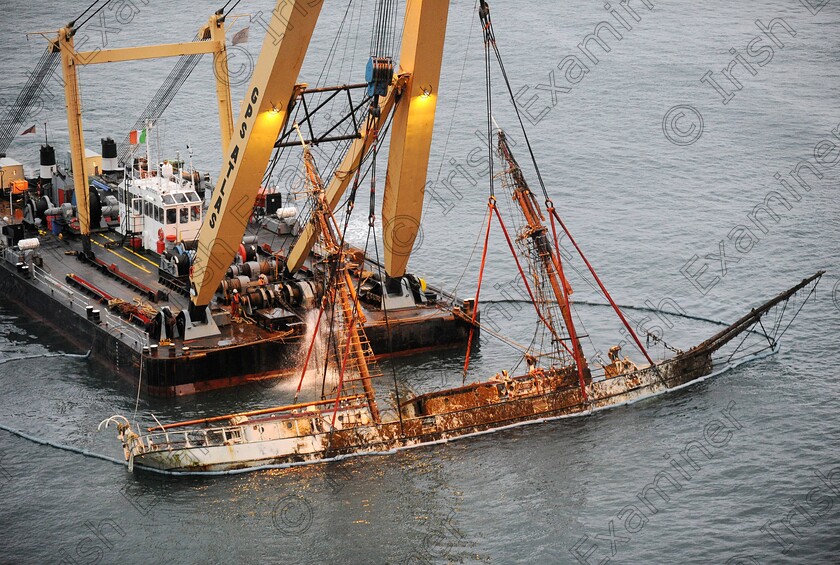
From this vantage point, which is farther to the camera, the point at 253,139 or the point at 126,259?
the point at 126,259

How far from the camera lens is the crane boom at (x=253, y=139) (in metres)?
54.6

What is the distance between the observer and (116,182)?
3273 inches

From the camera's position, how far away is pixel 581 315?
2766 inches

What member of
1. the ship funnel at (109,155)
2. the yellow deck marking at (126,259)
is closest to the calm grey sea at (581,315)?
the yellow deck marking at (126,259)

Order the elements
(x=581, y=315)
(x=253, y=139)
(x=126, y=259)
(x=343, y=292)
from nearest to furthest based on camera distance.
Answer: (x=343, y=292)
(x=253, y=139)
(x=581, y=315)
(x=126, y=259)

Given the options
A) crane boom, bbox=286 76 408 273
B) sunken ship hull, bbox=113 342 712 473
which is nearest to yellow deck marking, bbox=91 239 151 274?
crane boom, bbox=286 76 408 273

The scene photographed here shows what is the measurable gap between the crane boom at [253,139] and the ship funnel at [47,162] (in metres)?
23.6

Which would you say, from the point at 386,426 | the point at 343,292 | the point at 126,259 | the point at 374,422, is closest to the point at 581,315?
the point at 343,292

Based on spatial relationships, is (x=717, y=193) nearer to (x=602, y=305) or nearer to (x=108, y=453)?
(x=602, y=305)

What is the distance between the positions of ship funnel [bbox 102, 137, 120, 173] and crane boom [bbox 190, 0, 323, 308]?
74.6 feet

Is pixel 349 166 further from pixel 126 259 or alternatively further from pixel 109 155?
pixel 109 155

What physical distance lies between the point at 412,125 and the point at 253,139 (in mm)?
6940

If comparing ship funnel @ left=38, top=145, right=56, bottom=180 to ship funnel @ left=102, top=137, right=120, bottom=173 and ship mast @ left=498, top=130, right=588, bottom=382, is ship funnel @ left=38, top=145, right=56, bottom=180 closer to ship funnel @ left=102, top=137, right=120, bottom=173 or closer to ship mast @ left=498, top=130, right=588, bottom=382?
ship funnel @ left=102, top=137, right=120, bottom=173

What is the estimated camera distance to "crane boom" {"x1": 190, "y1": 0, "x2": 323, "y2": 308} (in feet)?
179
